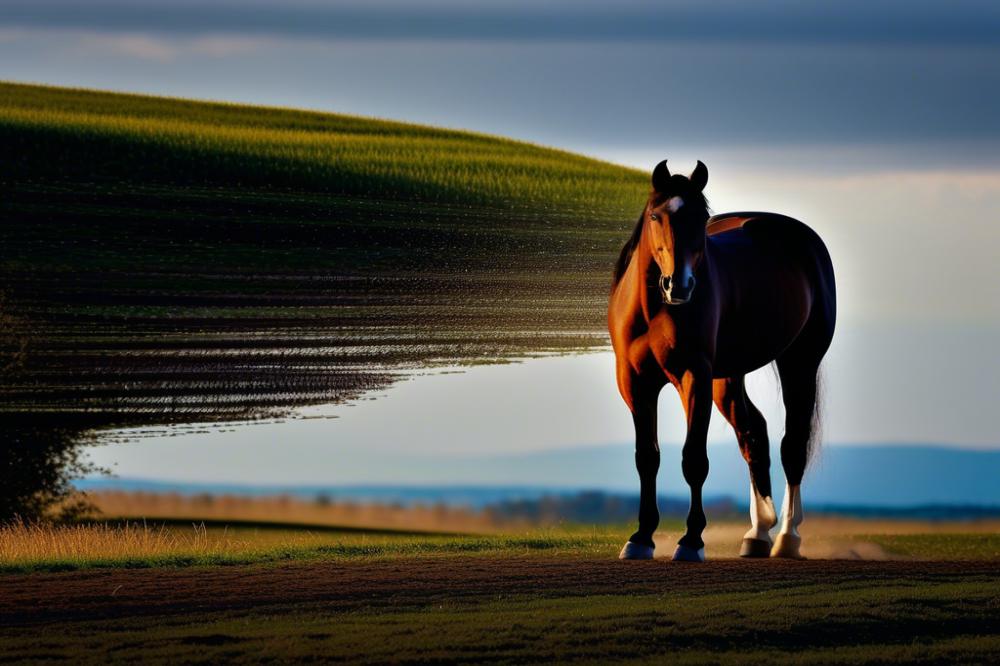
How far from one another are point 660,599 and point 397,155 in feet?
156

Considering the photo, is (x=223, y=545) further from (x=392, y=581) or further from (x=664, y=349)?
(x=664, y=349)

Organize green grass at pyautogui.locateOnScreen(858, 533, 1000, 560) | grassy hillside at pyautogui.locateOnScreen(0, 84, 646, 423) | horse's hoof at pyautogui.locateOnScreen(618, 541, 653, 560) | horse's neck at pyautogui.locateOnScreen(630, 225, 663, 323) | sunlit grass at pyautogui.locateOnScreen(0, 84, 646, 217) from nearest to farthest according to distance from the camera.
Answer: horse's neck at pyautogui.locateOnScreen(630, 225, 663, 323) < horse's hoof at pyautogui.locateOnScreen(618, 541, 653, 560) < green grass at pyautogui.locateOnScreen(858, 533, 1000, 560) < grassy hillside at pyautogui.locateOnScreen(0, 84, 646, 423) < sunlit grass at pyautogui.locateOnScreen(0, 84, 646, 217)

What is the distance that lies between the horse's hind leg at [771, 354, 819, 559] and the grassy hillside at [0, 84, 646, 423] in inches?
327

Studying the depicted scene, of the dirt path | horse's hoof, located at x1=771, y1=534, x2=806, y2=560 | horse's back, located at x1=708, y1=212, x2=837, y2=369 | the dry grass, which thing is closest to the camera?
the dirt path

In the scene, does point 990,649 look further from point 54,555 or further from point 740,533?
point 54,555

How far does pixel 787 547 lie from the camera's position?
1463 cm

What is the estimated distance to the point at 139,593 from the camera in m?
12.6

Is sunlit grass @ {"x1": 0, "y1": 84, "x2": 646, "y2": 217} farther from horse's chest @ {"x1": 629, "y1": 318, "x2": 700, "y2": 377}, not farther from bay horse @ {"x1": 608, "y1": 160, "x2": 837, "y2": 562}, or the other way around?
horse's chest @ {"x1": 629, "y1": 318, "x2": 700, "y2": 377}

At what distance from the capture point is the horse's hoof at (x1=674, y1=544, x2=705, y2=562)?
43.8 feet

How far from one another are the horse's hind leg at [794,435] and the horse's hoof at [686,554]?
1500mm

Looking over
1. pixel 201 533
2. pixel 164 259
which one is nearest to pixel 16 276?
pixel 164 259

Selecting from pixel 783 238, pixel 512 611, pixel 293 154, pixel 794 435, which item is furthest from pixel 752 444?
pixel 293 154

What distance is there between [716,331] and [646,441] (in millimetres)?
1111

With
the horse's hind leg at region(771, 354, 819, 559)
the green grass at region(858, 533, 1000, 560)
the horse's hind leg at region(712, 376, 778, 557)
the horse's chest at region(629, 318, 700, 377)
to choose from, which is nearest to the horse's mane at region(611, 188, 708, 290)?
the horse's chest at region(629, 318, 700, 377)
